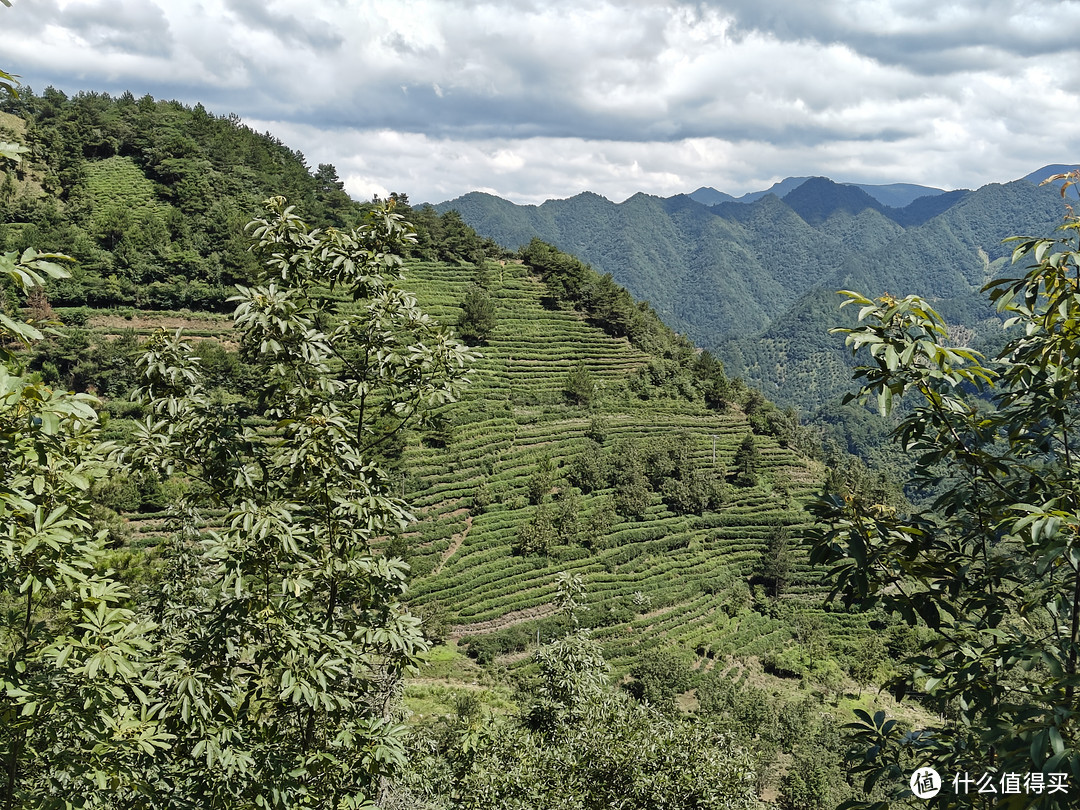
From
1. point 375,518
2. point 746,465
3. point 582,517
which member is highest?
point 375,518

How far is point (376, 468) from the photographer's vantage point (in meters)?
4.66

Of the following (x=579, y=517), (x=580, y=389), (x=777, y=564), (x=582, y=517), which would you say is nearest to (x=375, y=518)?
(x=579, y=517)

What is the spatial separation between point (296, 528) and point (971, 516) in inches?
159

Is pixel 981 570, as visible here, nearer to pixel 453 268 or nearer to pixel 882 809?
pixel 882 809

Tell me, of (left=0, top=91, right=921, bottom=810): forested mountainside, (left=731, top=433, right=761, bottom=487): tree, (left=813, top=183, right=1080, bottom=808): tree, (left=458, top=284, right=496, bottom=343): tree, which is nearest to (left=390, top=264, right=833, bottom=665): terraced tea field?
(left=0, top=91, right=921, bottom=810): forested mountainside

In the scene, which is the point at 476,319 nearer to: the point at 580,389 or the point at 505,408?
the point at 505,408

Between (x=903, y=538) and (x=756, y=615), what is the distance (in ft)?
128

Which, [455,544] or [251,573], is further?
[455,544]

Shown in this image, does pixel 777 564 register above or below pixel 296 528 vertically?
below

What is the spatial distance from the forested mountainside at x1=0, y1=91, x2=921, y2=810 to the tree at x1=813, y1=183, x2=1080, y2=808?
0.54 metres

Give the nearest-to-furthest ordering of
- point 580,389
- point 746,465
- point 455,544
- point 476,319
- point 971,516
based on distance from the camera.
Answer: point 971,516 → point 455,544 → point 746,465 → point 580,389 → point 476,319

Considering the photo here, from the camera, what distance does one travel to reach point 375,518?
4.21 m

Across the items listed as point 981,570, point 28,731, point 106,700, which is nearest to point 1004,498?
point 981,570

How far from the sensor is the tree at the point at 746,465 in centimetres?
4609
